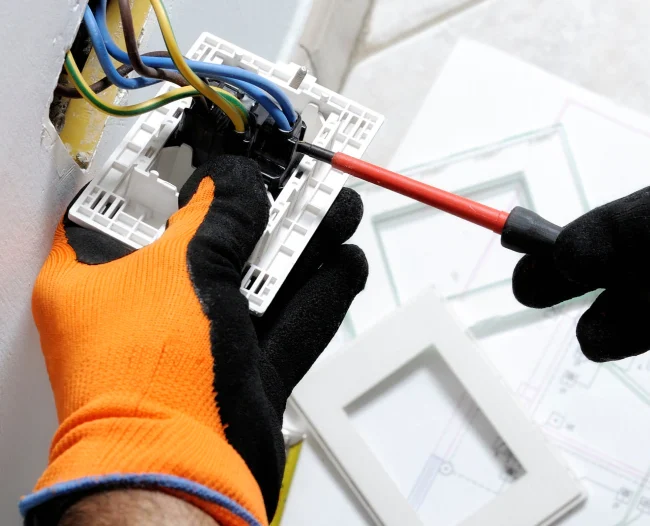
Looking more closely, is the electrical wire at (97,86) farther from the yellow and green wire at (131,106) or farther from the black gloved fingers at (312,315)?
the black gloved fingers at (312,315)

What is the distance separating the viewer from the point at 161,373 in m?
0.48

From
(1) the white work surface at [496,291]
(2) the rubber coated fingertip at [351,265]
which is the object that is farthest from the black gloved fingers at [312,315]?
(1) the white work surface at [496,291]

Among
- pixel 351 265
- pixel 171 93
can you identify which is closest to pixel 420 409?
pixel 351 265

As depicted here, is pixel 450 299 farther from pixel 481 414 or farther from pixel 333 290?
pixel 333 290

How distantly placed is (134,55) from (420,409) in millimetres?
666

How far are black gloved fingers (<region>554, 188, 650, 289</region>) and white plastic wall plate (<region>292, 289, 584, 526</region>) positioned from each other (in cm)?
45

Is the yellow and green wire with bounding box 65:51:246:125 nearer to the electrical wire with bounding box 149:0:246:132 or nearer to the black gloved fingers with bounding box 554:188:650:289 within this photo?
the electrical wire with bounding box 149:0:246:132

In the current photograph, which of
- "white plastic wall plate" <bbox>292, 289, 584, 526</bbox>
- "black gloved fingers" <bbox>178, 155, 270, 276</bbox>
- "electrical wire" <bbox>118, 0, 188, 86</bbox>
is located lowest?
"white plastic wall plate" <bbox>292, 289, 584, 526</bbox>

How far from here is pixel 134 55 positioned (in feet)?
1.66

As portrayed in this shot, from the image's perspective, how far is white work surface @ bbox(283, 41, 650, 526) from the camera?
0.95 m

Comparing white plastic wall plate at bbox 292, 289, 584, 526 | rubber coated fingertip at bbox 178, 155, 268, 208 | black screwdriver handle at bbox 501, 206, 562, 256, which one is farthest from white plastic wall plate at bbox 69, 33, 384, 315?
white plastic wall plate at bbox 292, 289, 584, 526

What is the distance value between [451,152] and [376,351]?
13.5 inches

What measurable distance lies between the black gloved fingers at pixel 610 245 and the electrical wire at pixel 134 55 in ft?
1.12

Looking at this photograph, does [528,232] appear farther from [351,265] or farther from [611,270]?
[351,265]
